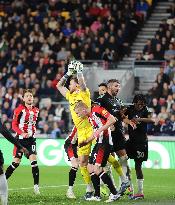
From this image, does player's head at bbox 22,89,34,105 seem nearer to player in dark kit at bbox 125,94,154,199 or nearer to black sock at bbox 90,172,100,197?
player in dark kit at bbox 125,94,154,199

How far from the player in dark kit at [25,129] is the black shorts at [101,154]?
2.34m

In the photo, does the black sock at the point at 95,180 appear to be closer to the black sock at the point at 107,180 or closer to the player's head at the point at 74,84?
the black sock at the point at 107,180

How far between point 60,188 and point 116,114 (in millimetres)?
3414

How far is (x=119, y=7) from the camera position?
113ft

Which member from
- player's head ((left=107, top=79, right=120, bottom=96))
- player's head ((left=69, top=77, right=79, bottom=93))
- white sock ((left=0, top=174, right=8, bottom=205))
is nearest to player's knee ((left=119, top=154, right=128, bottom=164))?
player's head ((left=107, top=79, right=120, bottom=96))

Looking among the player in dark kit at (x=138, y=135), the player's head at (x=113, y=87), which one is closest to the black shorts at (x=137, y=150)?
the player in dark kit at (x=138, y=135)

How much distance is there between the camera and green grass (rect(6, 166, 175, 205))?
16.0 m

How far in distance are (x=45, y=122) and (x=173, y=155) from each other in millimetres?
5584

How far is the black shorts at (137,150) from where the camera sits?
55.3 feet

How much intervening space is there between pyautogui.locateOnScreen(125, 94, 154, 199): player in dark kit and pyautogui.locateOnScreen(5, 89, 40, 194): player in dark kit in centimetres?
215

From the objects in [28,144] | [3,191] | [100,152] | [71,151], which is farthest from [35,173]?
[3,191]

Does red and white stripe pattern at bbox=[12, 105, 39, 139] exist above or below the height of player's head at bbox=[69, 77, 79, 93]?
below

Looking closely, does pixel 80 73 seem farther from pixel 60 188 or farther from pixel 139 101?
pixel 60 188

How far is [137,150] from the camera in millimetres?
16844
